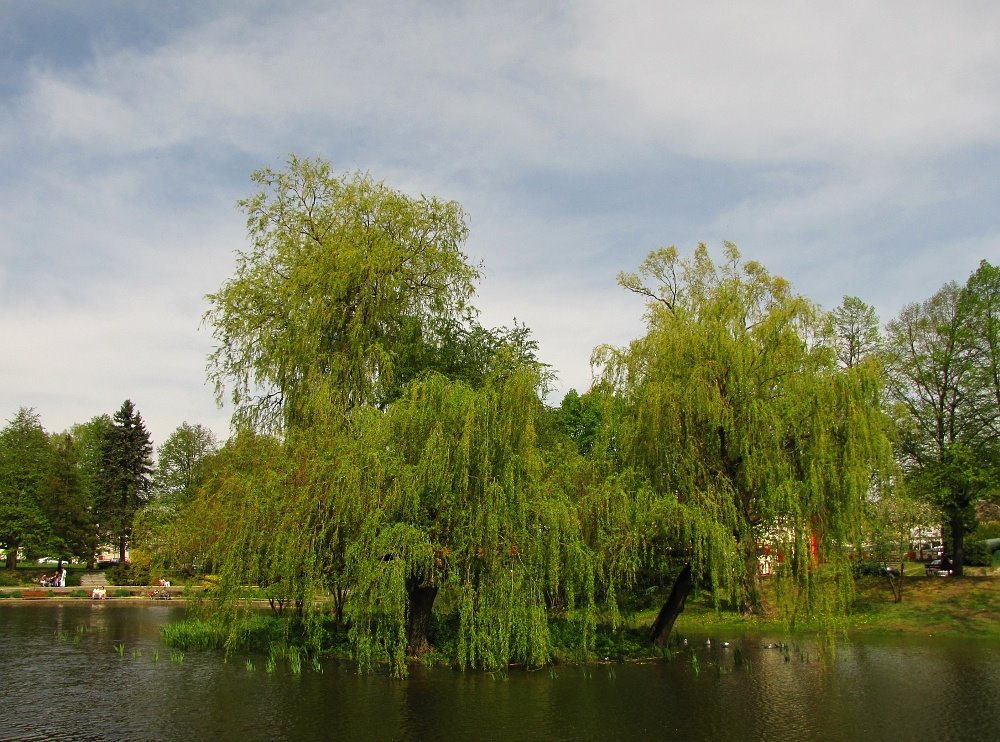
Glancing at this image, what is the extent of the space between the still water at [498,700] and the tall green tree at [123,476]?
3700 cm

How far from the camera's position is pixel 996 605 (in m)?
32.5

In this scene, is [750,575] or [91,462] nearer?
[750,575]

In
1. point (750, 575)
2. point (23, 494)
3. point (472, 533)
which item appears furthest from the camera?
point (23, 494)

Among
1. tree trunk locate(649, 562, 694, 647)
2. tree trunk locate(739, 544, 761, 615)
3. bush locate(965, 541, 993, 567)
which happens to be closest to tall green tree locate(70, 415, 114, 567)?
tree trunk locate(649, 562, 694, 647)

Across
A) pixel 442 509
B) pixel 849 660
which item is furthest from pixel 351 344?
pixel 849 660

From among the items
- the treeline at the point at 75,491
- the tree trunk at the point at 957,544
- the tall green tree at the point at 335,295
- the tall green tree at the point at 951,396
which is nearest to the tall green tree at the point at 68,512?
the treeline at the point at 75,491

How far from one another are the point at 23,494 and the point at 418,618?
42.6 m

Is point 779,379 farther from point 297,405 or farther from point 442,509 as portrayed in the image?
point 297,405

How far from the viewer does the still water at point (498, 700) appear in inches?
531

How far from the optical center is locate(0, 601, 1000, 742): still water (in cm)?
1348

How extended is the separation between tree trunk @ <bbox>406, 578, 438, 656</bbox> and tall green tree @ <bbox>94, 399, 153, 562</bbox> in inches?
1740

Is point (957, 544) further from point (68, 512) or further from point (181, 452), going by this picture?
point (181, 452)

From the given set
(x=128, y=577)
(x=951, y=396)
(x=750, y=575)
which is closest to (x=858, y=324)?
(x=951, y=396)

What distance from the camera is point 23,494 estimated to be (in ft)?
167
